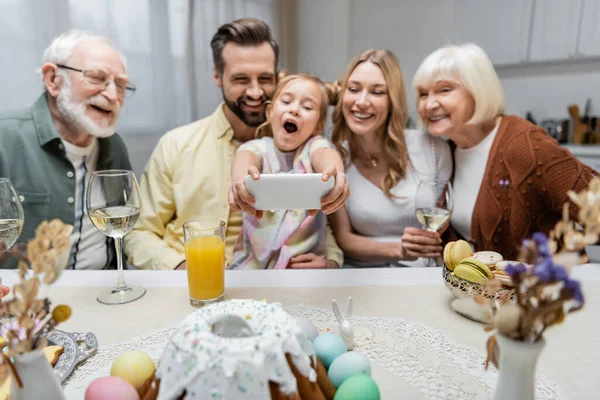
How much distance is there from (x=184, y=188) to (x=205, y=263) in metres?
0.85

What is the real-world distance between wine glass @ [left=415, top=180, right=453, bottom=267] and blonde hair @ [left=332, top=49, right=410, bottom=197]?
0.41m

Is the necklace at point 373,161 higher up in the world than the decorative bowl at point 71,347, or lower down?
higher up

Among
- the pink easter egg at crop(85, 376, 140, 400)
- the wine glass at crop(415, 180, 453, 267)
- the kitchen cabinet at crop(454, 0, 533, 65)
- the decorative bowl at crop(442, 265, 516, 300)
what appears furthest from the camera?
the kitchen cabinet at crop(454, 0, 533, 65)

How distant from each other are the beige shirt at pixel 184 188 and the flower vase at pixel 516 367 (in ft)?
3.70

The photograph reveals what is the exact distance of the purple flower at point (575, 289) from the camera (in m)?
0.37

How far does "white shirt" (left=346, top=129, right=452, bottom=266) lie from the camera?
5.21 feet

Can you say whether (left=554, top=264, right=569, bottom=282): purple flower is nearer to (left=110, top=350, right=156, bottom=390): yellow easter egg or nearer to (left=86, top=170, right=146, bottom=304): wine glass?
(left=110, top=350, right=156, bottom=390): yellow easter egg

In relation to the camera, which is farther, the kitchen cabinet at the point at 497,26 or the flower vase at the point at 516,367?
the kitchen cabinet at the point at 497,26

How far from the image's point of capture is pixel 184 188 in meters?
1.64

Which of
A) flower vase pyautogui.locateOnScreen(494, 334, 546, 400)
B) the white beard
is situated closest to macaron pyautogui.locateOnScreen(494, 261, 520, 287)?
flower vase pyautogui.locateOnScreen(494, 334, 546, 400)

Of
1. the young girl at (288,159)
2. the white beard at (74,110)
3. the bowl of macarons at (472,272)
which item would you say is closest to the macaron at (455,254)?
the bowl of macarons at (472,272)

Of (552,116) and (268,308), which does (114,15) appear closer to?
(268,308)

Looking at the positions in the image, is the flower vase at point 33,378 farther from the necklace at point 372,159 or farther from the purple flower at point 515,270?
the necklace at point 372,159

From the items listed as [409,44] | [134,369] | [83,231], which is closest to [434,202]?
[134,369]
